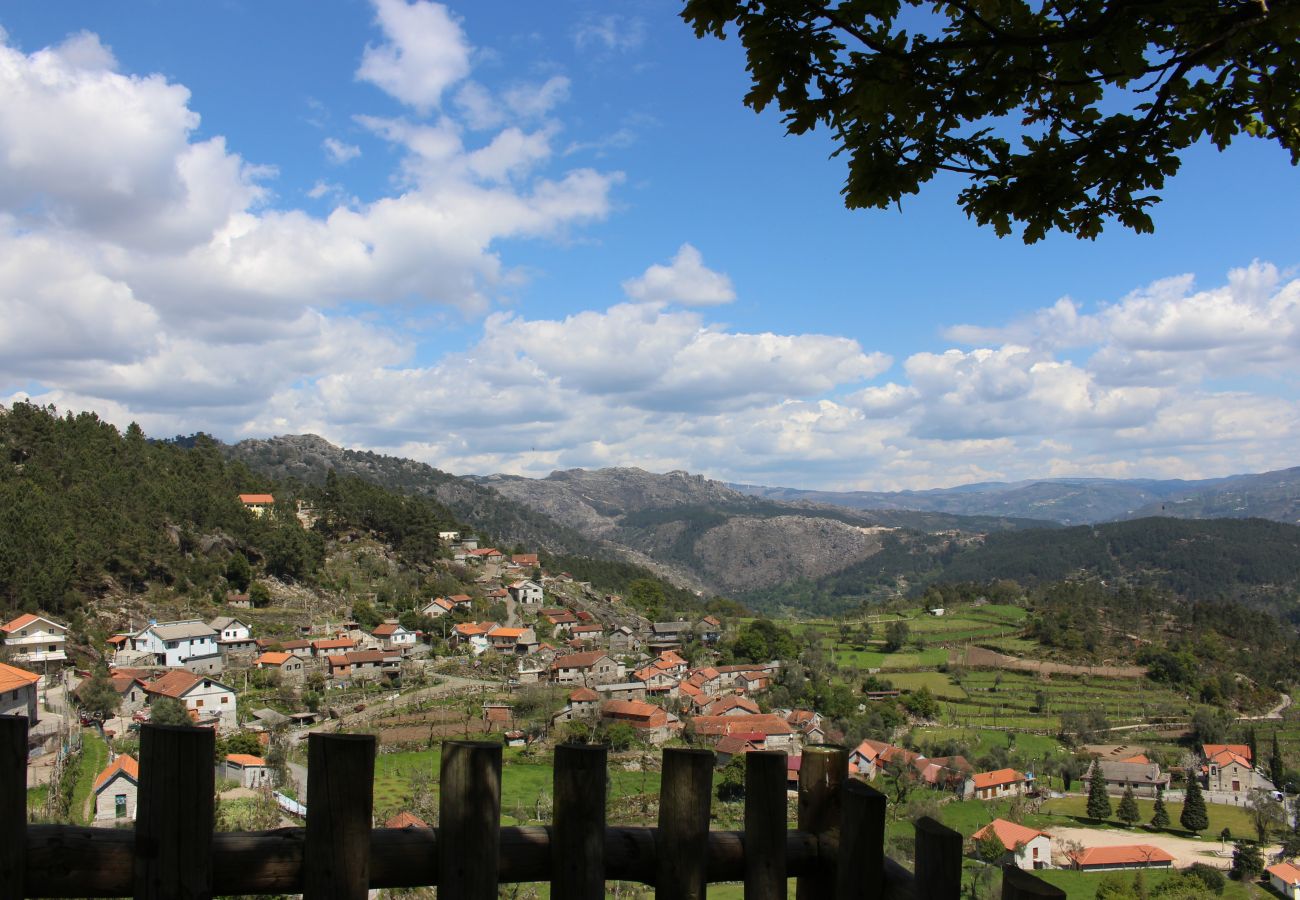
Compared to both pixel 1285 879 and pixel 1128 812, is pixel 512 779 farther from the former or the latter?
pixel 1128 812

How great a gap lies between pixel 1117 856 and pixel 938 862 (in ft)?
117

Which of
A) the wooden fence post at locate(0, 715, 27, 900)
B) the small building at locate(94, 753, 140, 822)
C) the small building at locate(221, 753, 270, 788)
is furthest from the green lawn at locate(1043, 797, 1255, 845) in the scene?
the wooden fence post at locate(0, 715, 27, 900)

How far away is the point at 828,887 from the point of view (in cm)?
217

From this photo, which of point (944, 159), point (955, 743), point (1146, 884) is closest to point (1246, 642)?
point (955, 743)

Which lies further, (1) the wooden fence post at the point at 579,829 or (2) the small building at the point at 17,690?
(2) the small building at the point at 17,690

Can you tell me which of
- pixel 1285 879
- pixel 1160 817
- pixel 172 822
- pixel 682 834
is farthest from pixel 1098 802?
pixel 172 822

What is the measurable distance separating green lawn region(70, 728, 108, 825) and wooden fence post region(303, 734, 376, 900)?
11094 millimetres

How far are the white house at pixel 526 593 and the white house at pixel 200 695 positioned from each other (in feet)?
109

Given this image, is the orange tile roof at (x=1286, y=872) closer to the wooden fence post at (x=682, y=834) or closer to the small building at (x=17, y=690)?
the wooden fence post at (x=682, y=834)

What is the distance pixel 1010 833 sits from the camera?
29.0 metres

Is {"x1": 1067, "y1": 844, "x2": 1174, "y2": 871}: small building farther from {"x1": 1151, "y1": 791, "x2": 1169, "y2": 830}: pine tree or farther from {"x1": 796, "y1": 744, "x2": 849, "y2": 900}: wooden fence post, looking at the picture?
{"x1": 796, "y1": 744, "x2": 849, "y2": 900}: wooden fence post

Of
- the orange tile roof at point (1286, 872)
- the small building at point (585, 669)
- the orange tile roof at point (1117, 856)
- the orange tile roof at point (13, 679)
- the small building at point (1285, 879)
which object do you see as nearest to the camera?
the orange tile roof at point (13, 679)

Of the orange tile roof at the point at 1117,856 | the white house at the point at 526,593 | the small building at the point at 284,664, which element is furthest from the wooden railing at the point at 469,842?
the white house at the point at 526,593

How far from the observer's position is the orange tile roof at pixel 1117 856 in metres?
29.5
